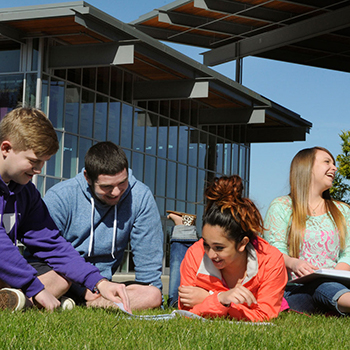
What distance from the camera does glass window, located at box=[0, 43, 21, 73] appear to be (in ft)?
51.3

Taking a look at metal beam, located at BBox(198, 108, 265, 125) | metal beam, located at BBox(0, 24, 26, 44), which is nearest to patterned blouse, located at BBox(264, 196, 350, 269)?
metal beam, located at BBox(0, 24, 26, 44)

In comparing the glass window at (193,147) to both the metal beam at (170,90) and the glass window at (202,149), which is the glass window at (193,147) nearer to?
the glass window at (202,149)

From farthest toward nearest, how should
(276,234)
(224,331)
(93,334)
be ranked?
(276,234) < (224,331) < (93,334)

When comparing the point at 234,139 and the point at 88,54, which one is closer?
the point at 88,54

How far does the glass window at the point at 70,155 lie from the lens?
16797mm

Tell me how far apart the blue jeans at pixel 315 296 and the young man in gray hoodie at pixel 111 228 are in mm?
1431

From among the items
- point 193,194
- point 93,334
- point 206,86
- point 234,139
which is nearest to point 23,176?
point 93,334

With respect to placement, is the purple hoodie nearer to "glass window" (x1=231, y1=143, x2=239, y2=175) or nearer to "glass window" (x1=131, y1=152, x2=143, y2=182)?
"glass window" (x1=131, y1=152, x2=143, y2=182)

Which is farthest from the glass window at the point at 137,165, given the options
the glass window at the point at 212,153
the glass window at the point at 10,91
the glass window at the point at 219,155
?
the glass window at the point at 219,155

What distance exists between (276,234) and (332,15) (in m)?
17.6

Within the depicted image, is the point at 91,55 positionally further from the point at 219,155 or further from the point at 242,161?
the point at 242,161

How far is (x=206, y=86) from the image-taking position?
1792 centimetres

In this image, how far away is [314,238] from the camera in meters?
5.97

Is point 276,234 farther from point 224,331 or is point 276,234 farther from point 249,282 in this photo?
point 224,331
